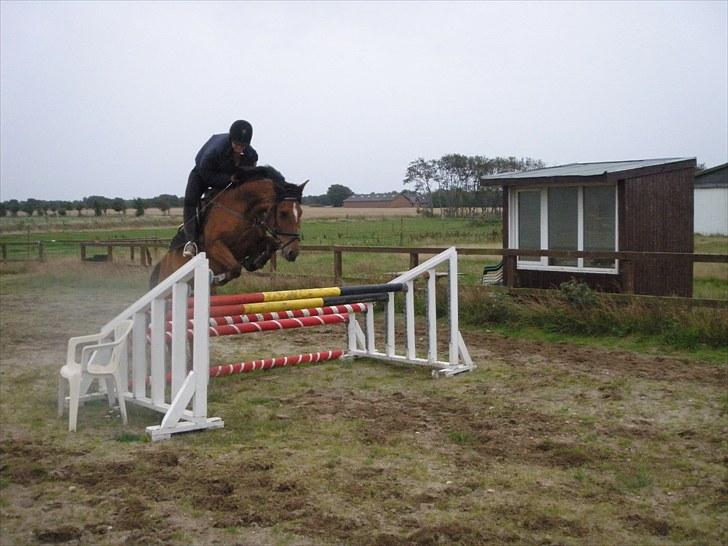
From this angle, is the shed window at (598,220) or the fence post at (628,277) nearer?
the fence post at (628,277)

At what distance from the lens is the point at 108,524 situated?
405 centimetres

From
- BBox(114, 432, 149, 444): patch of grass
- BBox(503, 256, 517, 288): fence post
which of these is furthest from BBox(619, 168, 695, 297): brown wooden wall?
BBox(114, 432, 149, 444): patch of grass

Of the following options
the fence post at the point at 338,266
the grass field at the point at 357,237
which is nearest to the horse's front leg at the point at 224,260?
the grass field at the point at 357,237

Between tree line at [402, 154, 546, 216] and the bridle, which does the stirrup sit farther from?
tree line at [402, 154, 546, 216]

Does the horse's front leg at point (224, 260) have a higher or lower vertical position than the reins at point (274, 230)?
lower

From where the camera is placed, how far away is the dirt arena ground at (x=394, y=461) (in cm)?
402

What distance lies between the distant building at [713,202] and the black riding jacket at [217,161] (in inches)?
1220

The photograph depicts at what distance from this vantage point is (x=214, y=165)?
7.26 meters

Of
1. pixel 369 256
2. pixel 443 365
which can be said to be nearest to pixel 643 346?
pixel 443 365

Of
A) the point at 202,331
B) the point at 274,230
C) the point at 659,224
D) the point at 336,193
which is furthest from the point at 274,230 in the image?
the point at 336,193

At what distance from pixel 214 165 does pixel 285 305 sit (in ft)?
4.61

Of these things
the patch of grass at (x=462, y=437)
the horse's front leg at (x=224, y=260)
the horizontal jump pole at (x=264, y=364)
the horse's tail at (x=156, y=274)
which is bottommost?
the patch of grass at (x=462, y=437)

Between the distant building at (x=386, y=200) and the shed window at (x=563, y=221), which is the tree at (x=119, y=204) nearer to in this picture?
the distant building at (x=386, y=200)

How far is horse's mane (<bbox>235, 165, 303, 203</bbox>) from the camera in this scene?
22.8 feet
